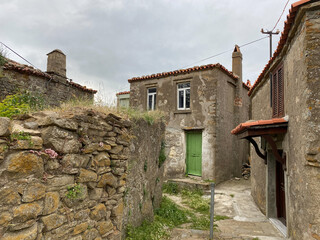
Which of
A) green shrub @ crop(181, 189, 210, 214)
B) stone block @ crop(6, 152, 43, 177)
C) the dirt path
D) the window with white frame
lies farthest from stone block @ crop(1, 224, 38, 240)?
the window with white frame

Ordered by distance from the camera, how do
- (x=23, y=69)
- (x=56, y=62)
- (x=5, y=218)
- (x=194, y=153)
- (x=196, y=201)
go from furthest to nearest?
(x=194, y=153) < (x=56, y=62) < (x=196, y=201) < (x=23, y=69) < (x=5, y=218)

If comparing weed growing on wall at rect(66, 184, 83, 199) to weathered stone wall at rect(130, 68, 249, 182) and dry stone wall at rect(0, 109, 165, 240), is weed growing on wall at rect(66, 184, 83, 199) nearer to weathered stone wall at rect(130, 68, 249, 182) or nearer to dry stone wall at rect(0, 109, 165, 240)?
dry stone wall at rect(0, 109, 165, 240)

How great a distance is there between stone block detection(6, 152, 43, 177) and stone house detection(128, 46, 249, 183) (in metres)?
8.76

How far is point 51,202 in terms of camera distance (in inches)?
98.3

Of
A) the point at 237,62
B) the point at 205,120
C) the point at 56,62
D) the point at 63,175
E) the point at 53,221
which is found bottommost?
the point at 53,221

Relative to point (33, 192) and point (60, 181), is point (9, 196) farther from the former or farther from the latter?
point (60, 181)

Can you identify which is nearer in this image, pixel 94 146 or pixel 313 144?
pixel 94 146

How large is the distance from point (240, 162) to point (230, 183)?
78.0 inches

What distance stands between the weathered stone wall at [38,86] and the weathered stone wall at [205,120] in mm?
4548

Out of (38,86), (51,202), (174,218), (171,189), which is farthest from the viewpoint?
(171,189)

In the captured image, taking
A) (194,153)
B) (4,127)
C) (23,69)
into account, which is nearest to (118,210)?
(4,127)

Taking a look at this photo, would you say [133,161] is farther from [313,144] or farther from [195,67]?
[195,67]

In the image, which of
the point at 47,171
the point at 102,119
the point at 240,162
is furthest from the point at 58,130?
the point at 240,162

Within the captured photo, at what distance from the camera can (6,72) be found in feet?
25.2
